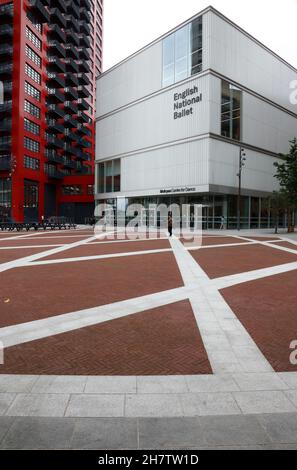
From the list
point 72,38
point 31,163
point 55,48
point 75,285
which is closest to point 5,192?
point 31,163

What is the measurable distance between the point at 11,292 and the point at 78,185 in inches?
2391

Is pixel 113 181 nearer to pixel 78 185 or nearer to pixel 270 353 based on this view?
pixel 78 185

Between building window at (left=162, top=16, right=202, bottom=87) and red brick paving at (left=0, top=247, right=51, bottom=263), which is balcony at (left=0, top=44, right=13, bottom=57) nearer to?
building window at (left=162, top=16, right=202, bottom=87)

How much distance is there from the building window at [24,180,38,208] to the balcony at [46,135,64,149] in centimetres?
810

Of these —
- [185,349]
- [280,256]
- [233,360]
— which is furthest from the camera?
[280,256]

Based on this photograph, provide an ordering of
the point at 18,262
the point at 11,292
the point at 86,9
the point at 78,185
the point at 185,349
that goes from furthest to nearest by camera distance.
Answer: the point at 86,9 < the point at 78,185 < the point at 18,262 < the point at 11,292 < the point at 185,349

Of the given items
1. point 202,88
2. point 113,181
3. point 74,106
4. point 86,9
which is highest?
point 86,9

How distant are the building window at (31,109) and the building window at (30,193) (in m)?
11.2

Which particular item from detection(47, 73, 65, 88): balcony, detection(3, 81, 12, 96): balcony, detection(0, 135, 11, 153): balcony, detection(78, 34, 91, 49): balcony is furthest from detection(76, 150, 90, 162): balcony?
detection(78, 34, 91, 49): balcony

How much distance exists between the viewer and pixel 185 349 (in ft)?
16.8

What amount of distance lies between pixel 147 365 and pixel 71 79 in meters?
74.0

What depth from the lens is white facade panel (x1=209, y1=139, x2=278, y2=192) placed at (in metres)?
42.1

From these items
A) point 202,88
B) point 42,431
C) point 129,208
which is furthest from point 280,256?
point 129,208

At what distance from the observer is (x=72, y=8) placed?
73625mm
